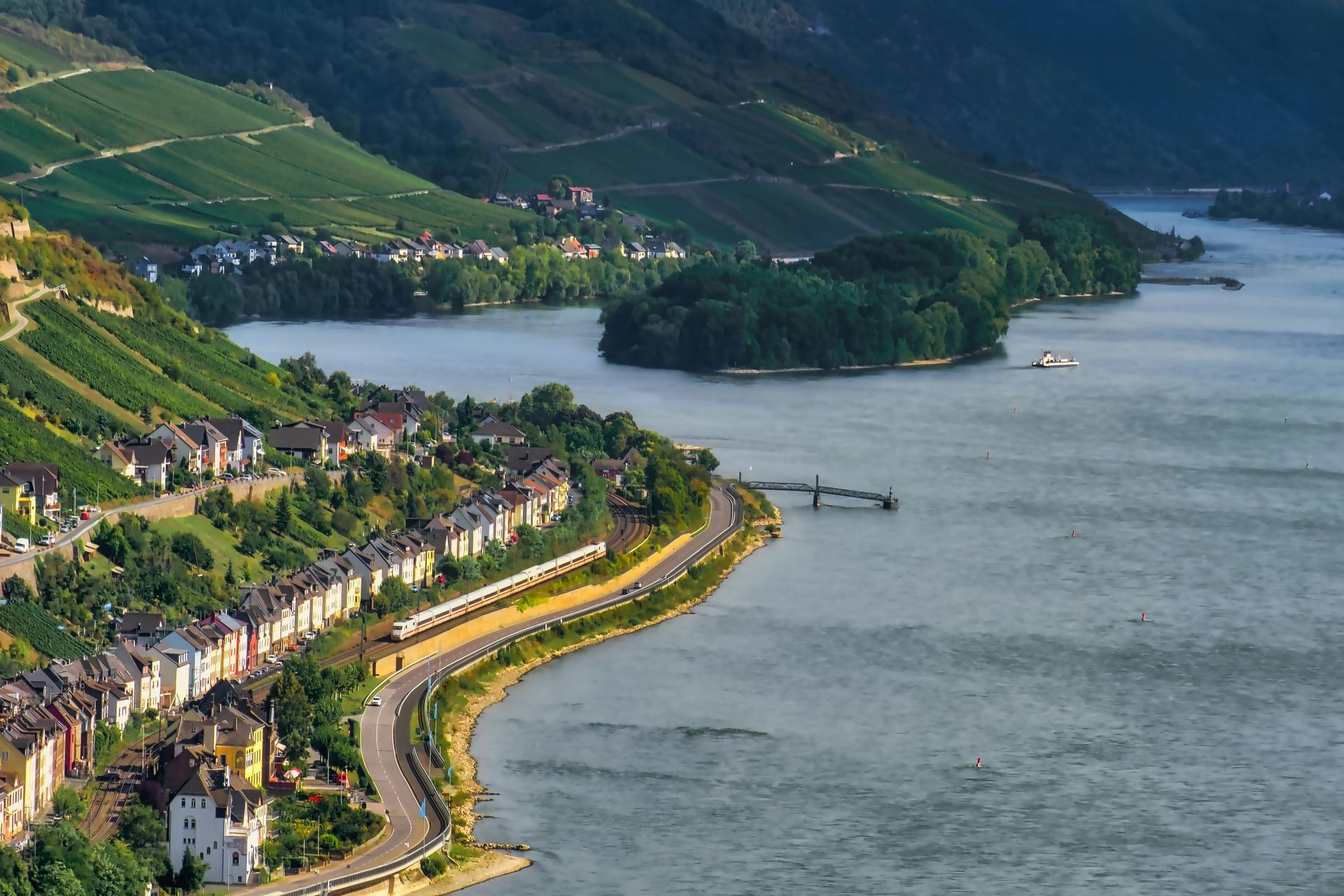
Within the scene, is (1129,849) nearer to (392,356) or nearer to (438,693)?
(438,693)

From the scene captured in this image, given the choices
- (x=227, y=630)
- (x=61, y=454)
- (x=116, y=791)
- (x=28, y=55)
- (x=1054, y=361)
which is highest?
(x=28, y=55)

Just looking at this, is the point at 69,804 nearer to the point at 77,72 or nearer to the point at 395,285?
the point at 395,285

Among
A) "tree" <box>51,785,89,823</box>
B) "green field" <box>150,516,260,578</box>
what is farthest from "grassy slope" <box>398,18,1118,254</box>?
"tree" <box>51,785,89,823</box>

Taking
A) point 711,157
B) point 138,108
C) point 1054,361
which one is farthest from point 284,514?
point 711,157

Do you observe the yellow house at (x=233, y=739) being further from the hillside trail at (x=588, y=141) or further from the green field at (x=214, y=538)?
the hillside trail at (x=588, y=141)

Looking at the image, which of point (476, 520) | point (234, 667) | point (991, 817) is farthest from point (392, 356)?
point (991, 817)

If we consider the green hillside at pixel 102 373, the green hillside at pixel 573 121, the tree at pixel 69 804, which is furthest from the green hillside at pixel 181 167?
the tree at pixel 69 804
